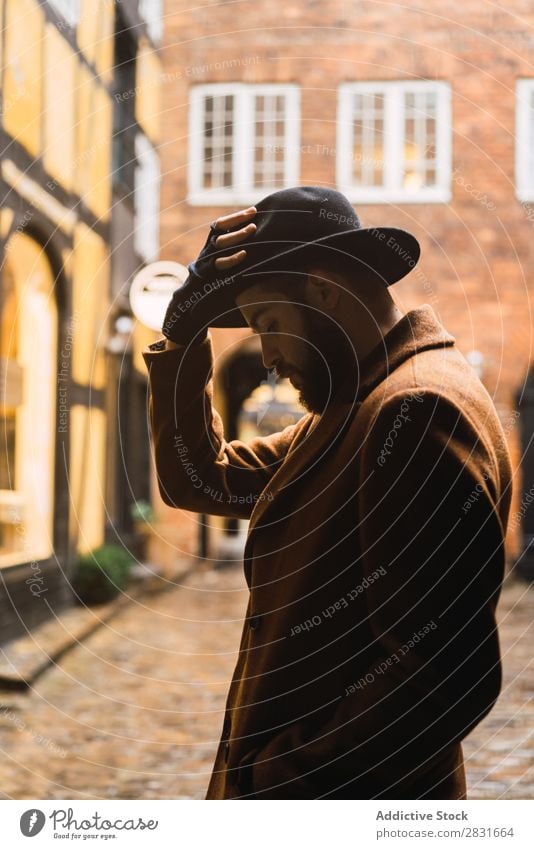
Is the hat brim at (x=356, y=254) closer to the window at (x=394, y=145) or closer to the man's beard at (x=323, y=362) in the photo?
the man's beard at (x=323, y=362)

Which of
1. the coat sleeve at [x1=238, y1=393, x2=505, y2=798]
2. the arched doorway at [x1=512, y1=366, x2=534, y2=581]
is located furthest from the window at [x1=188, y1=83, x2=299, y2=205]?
the coat sleeve at [x1=238, y1=393, x2=505, y2=798]

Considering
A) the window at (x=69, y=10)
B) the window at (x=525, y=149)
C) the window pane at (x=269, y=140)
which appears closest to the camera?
the window at (x=69, y=10)

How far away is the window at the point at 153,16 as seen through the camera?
4875 millimetres

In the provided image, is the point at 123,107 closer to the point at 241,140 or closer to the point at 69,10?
the point at 241,140

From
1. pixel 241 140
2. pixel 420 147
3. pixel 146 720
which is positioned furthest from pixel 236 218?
pixel 420 147

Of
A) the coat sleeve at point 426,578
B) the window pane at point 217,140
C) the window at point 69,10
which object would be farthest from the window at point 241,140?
the coat sleeve at point 426,578

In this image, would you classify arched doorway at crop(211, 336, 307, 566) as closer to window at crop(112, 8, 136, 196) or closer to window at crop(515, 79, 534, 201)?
window at crop(112, 8, 136, 196)

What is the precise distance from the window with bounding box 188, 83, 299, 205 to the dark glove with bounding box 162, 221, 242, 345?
20.2 feet

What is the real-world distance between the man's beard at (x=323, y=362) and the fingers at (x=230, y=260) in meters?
0.11

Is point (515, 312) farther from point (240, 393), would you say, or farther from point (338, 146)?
point (240, 393)

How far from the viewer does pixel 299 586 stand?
132cm

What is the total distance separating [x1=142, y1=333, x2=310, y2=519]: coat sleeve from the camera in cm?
146

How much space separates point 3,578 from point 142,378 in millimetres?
4142

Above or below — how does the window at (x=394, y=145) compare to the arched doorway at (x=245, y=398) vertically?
above
